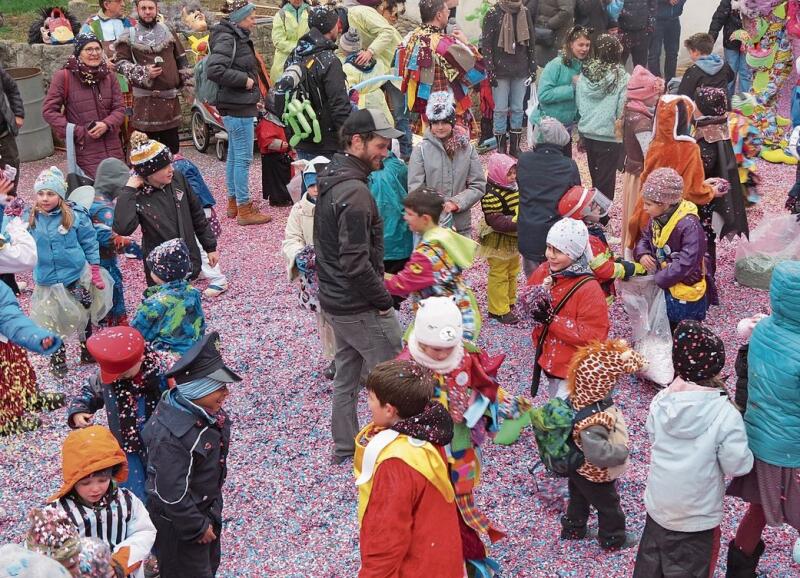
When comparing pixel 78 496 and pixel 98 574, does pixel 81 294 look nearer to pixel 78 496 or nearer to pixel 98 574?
pixel 78 496

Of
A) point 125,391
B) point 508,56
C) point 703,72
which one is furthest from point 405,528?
point 508,56

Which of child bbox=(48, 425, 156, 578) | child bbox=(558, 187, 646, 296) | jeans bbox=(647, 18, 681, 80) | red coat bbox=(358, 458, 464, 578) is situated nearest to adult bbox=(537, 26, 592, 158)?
child bbox=(558, 187, 646, 296)

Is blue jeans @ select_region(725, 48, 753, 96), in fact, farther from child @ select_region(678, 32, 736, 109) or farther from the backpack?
the backpack

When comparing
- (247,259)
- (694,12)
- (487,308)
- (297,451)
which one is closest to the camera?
(297,451)

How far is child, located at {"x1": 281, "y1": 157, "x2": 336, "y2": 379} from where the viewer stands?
223 inches

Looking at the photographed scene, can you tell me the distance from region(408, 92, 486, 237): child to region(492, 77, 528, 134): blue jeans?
3.80 meters

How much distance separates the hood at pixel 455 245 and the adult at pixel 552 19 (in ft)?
20.5

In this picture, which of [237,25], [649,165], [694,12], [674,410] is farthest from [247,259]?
[694,12]

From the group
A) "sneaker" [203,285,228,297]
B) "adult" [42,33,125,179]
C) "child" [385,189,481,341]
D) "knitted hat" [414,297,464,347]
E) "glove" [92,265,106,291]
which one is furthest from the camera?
"adult" [42,33,125,179]

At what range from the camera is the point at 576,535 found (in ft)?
14.4

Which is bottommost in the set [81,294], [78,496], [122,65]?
[81,294]

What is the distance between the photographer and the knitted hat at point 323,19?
23.7ft

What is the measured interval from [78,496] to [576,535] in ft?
7.89

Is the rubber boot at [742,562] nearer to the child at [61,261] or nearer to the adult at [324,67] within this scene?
the child at [61,261]
